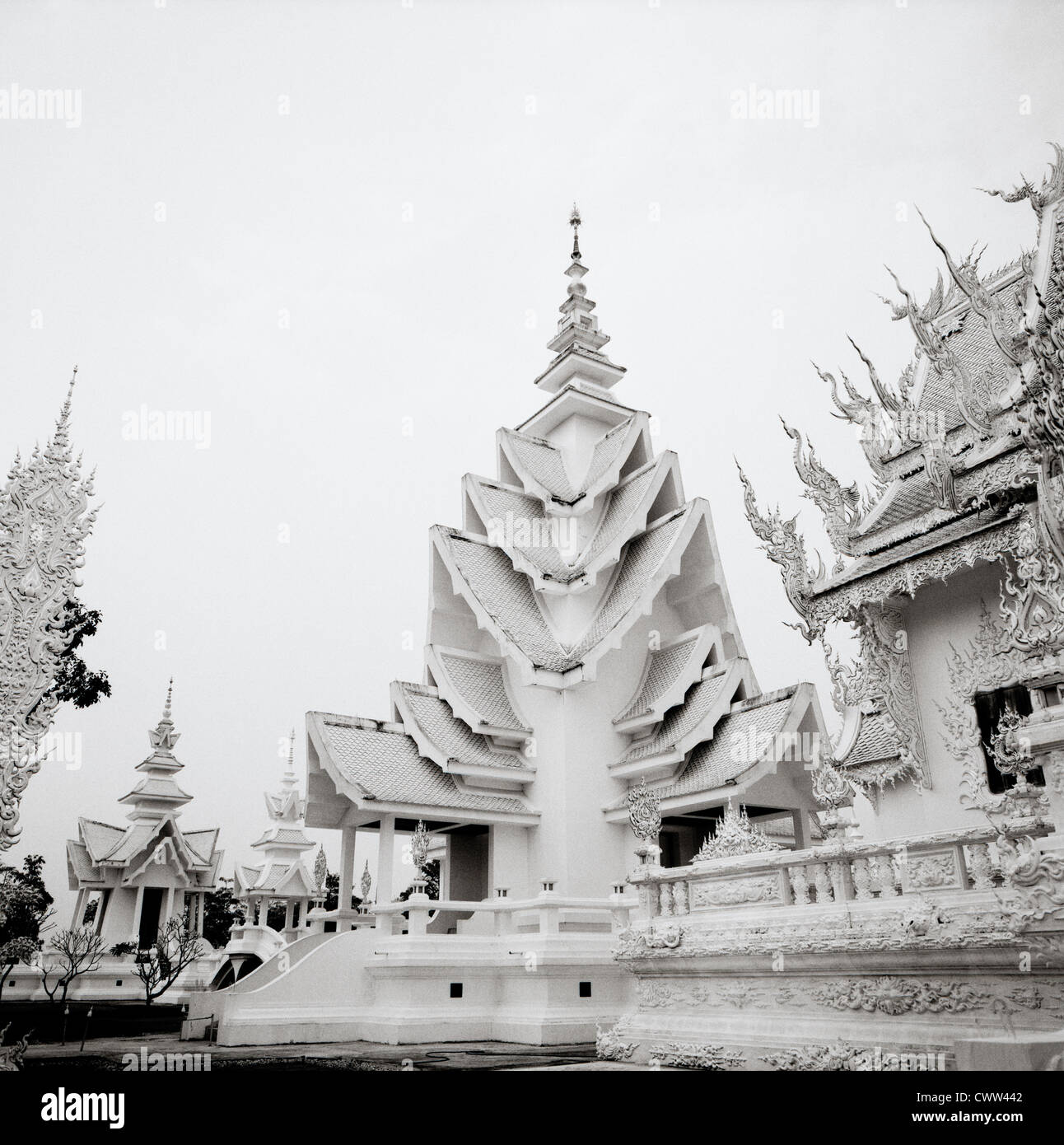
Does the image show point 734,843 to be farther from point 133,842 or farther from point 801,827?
point 133,842

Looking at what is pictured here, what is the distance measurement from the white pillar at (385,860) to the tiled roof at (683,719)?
394 centimetres

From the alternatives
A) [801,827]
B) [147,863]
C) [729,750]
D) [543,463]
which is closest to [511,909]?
[729,750]

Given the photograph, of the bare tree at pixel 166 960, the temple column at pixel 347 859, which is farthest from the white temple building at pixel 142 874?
the temple column at pixel 347 859

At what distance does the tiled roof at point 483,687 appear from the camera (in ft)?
50.3

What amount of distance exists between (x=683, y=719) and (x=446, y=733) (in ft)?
13.0

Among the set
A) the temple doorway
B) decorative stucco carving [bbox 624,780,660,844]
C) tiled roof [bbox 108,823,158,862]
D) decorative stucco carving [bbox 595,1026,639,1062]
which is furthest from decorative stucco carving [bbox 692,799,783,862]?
the temple doorway

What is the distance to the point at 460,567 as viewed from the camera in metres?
16.6

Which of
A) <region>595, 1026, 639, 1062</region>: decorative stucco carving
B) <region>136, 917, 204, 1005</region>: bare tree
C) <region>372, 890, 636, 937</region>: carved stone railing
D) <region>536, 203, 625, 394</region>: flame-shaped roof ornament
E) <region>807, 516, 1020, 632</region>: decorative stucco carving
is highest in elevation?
<region>536, 203, 625, 394</region>: flame-shaped roof ornament

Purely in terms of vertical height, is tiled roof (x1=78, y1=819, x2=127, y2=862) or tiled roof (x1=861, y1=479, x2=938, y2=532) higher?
tiled roof (x1=861, y1=479, x2=938, y2=532)

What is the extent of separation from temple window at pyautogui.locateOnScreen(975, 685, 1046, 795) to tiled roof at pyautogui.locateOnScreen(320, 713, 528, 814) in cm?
763

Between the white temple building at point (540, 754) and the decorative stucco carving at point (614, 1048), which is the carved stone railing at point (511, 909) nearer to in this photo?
the white temple building at point (540, 754)

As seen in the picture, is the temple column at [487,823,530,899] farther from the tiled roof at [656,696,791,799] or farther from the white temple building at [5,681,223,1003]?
the white temple building at [5,681,223,1003]

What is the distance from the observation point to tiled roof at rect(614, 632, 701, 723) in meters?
15.3
